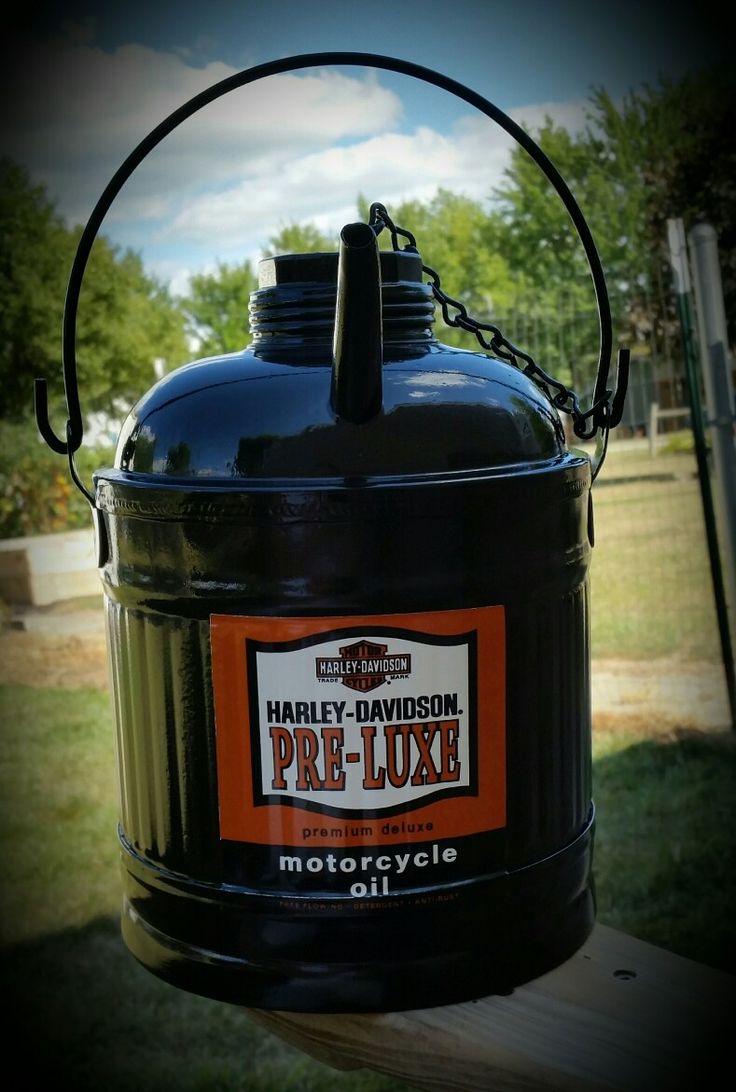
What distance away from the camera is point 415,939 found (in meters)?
1.35

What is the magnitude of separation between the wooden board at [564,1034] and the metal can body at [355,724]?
0.04 metres

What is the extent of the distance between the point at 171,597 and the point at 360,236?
0.51 meters

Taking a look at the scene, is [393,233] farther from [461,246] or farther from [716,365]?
→ [461,246]

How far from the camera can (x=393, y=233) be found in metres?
1.57

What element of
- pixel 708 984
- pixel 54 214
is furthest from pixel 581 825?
pixel 54 214

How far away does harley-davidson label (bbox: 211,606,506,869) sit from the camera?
1.28 meters

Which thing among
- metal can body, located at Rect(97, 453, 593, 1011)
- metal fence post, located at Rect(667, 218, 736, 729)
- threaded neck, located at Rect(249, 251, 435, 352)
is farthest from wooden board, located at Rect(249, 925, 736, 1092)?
metal fence post, located at Rect(667, 218, 736, 729)

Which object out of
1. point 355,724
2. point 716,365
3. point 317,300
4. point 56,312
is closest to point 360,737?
point 355,724

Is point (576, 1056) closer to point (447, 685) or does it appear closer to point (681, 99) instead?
point (447, 685)

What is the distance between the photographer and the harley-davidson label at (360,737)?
1279mm

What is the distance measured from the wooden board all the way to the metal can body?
42mm

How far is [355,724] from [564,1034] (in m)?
0.49

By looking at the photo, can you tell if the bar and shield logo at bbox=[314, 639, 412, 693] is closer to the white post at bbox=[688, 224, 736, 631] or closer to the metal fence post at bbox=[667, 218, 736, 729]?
the white post at bbox=[688, 224, 736, 631]

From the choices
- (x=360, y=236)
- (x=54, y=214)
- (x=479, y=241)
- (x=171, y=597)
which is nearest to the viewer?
(x=360, y=236)
